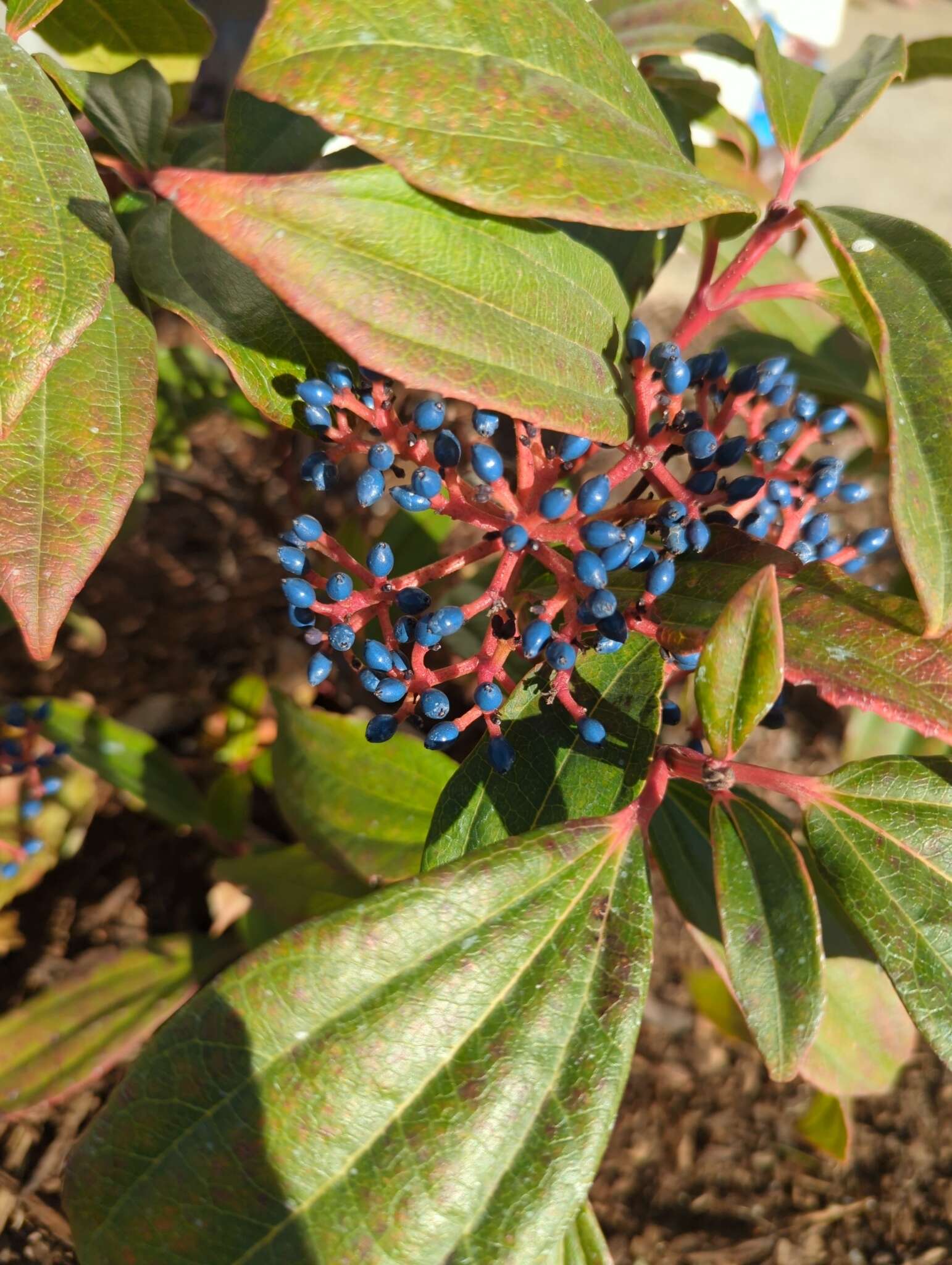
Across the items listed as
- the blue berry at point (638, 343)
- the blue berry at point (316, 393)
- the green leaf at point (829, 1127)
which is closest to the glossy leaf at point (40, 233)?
the blue berry at point (316, 393)

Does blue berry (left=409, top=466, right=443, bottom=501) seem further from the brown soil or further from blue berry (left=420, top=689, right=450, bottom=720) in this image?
the brown soil

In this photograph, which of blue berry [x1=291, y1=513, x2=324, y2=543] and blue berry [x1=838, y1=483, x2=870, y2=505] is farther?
blue berry [x1=838, y1=483, x2=870, y2=505]

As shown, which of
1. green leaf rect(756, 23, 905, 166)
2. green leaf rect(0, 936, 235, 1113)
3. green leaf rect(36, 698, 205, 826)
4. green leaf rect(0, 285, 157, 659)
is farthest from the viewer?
green leaf rect(36, 698, 205, 826)

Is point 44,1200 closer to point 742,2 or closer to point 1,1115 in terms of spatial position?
point 1,1115

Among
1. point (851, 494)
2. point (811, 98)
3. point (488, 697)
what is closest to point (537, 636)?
point (488, 697)

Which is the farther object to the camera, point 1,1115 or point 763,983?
point 1,1115

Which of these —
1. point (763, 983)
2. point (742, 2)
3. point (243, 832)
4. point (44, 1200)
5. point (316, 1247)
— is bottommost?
point (44, 1200)

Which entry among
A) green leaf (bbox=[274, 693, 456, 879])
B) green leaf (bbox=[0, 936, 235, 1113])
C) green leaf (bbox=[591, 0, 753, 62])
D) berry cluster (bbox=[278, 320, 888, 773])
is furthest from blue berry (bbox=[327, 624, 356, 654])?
green leaf (bbox=[0, 936, 235, 1113])

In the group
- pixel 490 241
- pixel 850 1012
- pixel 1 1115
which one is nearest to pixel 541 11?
pixel 490 241
